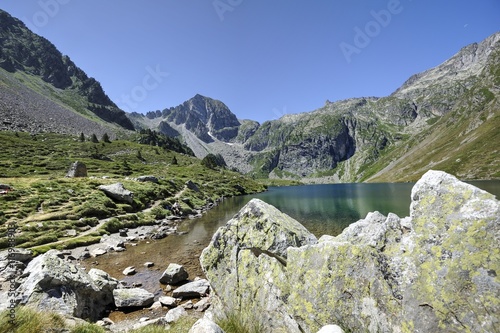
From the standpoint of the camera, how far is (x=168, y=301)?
15.2 meters

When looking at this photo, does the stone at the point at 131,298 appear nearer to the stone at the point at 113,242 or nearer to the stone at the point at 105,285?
the stone at the point at 105,285

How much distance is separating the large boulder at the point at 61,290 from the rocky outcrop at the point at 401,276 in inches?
322

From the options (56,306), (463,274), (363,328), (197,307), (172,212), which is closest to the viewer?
(463,274)

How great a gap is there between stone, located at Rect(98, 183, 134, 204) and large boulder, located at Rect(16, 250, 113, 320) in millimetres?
35746

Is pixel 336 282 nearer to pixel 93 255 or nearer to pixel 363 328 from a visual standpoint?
pixel 363 328

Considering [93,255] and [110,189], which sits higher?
[110,189]

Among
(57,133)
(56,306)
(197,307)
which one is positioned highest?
(57,133)

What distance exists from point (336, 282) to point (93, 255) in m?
27.4

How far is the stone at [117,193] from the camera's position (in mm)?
48156

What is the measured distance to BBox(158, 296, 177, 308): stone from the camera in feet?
49.4

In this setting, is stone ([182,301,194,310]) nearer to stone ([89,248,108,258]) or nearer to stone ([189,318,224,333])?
stone ([189,318,224,333])

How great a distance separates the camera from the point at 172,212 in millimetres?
54625

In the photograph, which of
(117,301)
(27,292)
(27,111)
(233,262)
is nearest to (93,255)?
(117,301)

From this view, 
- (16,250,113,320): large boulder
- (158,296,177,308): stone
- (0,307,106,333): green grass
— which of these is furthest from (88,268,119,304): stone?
(0,307,106,333): green grass
